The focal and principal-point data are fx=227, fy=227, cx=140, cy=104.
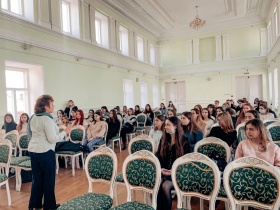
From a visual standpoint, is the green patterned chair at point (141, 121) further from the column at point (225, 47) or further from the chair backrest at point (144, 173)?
the column at point (225, 47)

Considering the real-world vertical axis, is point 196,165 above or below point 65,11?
below

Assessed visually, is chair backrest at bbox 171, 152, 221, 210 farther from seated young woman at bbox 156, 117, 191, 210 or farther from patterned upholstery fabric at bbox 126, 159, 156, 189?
seated young woman at bbox 156, 117, 191, 210

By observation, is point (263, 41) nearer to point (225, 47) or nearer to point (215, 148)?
point (225, 47)

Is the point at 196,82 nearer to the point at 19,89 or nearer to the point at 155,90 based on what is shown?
the point at 155,90

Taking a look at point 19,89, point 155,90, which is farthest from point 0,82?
point 155,90

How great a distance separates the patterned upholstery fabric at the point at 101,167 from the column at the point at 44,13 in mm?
5689

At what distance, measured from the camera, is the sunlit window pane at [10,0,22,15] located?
20.9 feet

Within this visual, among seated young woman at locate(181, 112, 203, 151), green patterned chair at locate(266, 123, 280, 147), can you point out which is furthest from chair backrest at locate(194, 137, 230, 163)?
green patterned chair at locate(266, 123, 280, 147)

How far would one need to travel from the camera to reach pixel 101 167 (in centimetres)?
260

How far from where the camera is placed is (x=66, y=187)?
3.89 m

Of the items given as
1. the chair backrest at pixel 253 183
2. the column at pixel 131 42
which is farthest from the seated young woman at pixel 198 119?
the column at pixel 131 42

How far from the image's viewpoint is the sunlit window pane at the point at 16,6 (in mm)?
6372

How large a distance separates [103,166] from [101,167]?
0.03m

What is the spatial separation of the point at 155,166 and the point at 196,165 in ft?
1.32
